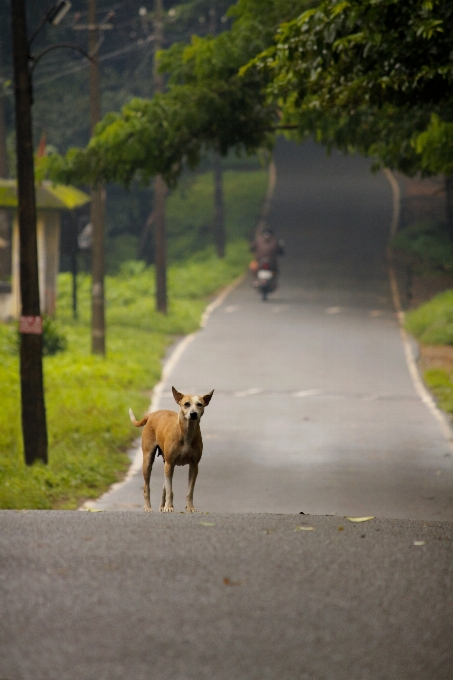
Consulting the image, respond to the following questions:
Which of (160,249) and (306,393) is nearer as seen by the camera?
(306,393)

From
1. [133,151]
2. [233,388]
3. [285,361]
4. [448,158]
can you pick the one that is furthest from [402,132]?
[285,361]

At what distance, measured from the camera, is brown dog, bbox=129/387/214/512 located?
26.0ft

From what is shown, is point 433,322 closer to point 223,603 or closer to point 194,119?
point 194,119

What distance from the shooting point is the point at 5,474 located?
13266mm

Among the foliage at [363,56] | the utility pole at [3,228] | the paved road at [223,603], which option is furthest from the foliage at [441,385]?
the utility pole at [3,228]

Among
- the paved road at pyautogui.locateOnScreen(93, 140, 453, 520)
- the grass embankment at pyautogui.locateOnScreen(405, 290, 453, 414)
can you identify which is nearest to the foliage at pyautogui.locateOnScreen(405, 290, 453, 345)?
the grass embankment at pyautogui.locateOnScreen(405, 290, 453, 414)

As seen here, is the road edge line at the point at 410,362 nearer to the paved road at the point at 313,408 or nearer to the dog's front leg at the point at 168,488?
the paved road at the point at 313,408

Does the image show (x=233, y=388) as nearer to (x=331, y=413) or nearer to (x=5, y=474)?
(x=331, y=413)

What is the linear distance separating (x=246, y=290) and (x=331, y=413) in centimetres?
1785

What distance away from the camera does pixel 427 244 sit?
136ft

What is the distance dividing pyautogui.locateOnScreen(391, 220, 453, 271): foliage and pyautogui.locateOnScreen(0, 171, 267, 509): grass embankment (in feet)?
21.2

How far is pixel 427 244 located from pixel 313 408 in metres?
23.9

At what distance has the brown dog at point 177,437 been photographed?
791cm

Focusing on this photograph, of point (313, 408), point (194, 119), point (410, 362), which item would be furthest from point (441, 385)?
point (194, 119)
